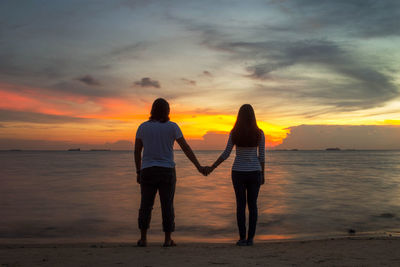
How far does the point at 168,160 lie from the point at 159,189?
0.52m

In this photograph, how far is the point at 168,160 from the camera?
532cm

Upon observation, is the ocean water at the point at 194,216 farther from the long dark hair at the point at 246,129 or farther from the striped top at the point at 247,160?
the long dark hair at the point at 246,129

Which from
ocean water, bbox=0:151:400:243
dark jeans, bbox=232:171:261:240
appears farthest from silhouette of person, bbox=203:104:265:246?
ocean water, bbox=0:151:400:243

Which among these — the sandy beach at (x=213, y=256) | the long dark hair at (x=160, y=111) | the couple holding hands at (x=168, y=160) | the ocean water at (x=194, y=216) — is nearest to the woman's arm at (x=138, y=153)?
the couple holding hands at (x=168, y=160)

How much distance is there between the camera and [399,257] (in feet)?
16.2

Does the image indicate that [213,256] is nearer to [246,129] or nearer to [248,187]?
[248,187]

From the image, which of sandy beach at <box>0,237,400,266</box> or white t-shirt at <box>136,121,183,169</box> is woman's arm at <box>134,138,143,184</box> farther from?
sandy beach at <box>0,237,400,266</box>

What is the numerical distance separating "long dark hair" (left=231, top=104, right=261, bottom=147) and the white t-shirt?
1.07 meters

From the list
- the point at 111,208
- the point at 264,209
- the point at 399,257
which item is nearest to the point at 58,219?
the point at 111,208

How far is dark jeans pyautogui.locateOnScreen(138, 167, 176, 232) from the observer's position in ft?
17.4

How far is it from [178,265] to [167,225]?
126cm

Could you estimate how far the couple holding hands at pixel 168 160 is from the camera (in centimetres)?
529

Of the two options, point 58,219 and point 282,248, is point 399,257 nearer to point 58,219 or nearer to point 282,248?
point 282,248

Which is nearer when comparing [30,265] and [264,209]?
[30,265]
